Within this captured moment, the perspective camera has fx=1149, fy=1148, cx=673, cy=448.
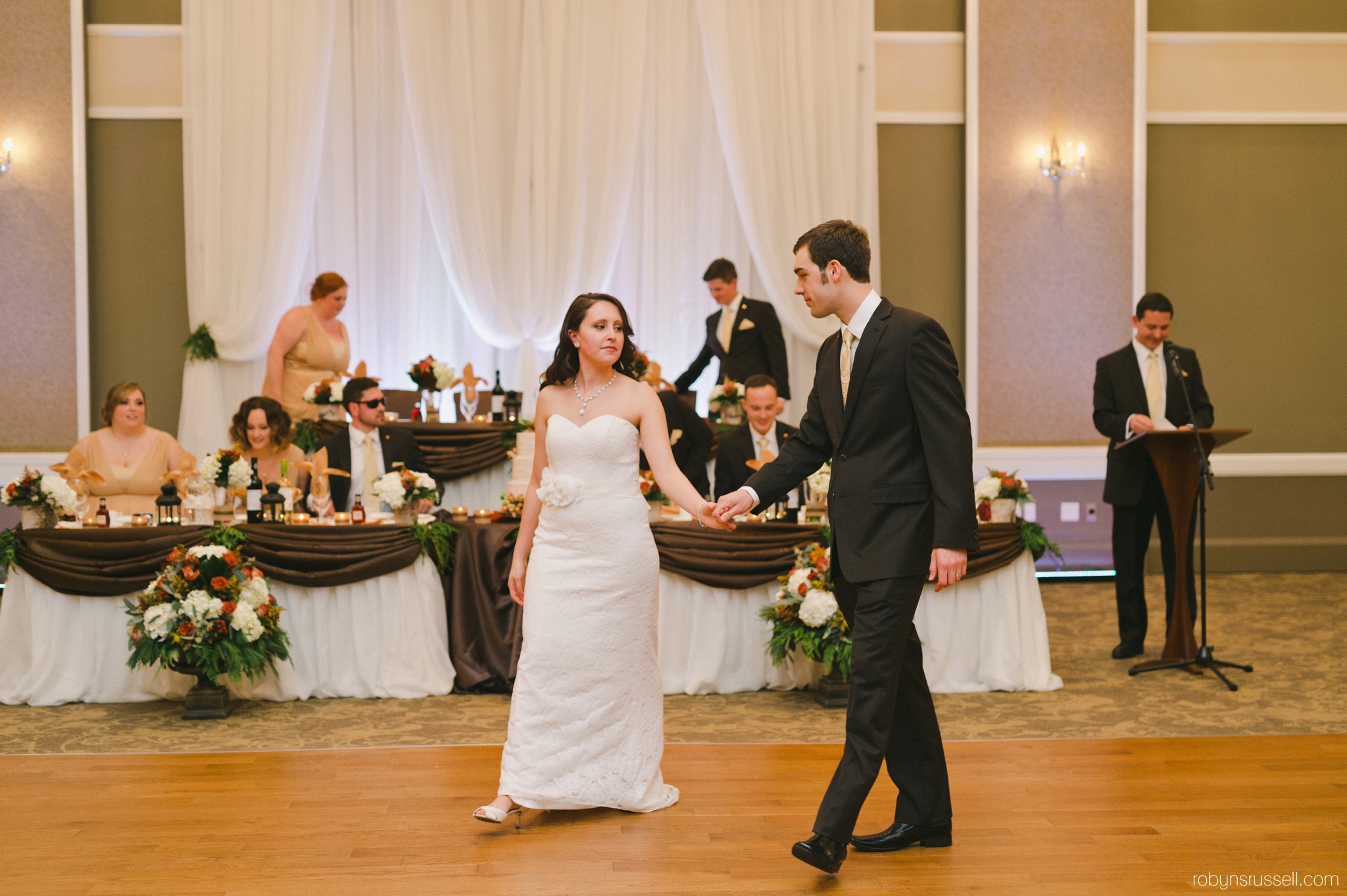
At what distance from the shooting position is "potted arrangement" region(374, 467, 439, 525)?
548 centimetres

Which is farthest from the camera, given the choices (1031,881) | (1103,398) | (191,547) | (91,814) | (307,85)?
(307,85)

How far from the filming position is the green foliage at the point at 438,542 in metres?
5.41

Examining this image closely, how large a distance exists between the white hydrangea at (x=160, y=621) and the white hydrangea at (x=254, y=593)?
28 cm

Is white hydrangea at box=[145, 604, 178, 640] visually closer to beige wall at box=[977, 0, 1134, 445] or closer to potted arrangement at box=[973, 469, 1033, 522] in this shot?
potted arrangement at box=[973, 469, 1033, 522]

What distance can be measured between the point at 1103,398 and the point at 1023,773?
2782mm

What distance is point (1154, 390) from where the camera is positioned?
242 inches

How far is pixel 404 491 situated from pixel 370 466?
0.66 m

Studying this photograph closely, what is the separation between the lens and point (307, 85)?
333 inches

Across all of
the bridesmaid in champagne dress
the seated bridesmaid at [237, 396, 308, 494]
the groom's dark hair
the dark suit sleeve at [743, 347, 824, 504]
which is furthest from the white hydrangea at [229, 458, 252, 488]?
the groom's dark hair

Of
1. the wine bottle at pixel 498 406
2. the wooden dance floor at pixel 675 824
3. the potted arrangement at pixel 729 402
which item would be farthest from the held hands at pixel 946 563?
the wine bottle at pixel 498 406

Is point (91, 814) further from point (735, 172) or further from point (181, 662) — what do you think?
point (735, 172)

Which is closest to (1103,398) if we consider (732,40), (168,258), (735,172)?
(735,172)

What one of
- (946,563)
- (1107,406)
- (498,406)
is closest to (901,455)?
(946,563)

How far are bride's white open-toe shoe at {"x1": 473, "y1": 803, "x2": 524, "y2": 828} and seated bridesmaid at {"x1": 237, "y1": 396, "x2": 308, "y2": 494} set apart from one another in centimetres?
299
